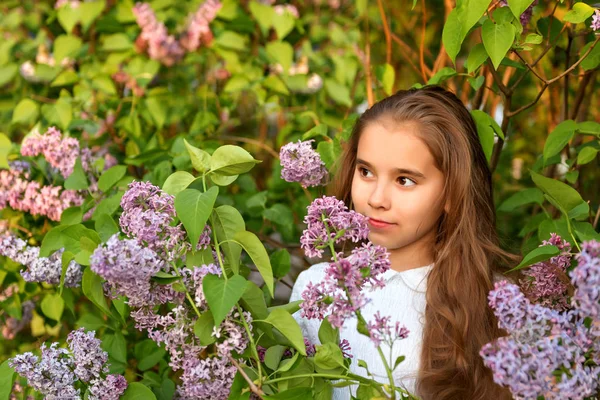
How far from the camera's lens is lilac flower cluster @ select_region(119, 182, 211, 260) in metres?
1.07

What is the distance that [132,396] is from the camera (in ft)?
4.19

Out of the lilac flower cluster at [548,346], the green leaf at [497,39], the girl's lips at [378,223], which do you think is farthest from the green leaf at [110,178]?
the lilac flower cluster at [548,346]

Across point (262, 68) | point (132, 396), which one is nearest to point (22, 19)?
point (262, 68)

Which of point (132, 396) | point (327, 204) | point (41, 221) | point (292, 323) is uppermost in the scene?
point (327, 204)

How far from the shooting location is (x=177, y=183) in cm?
120

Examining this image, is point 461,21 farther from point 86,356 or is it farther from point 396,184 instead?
point 86,356

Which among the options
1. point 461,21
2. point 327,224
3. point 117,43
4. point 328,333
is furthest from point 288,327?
point 117,43

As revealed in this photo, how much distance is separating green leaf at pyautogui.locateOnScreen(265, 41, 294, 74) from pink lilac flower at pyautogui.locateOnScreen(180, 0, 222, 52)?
0.23 m

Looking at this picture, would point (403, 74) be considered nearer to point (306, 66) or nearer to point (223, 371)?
point (306, 66)

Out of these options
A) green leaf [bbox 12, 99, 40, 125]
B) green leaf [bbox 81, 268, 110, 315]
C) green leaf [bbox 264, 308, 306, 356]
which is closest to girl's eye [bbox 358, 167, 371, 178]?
green leaf [bbox 264, 308, 306, 356]

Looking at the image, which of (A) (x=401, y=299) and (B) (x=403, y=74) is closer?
(A) (x=401, y=299)

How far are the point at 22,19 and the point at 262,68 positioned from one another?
89 centimetres

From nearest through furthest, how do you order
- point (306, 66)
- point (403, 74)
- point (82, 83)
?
point (82, 83), point (306, 66), point (403, 74)

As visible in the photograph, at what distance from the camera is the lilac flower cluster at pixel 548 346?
87 cm
